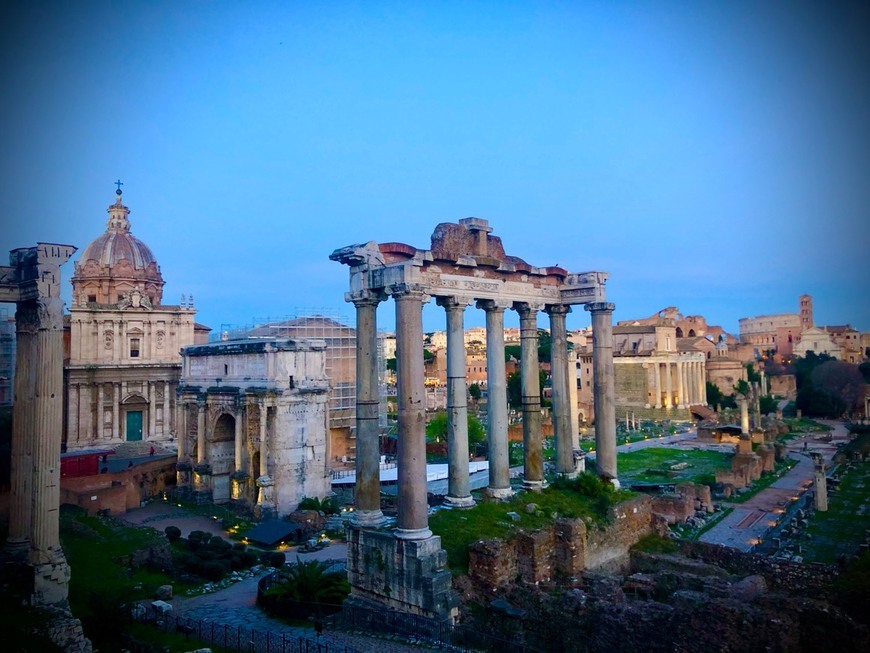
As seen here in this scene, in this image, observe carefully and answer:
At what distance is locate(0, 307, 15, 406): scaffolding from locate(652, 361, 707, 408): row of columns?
64.3 meters

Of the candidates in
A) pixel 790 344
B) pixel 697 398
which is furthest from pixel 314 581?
pixel 790 344

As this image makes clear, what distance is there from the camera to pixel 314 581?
15281 mm

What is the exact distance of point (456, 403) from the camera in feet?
52.5

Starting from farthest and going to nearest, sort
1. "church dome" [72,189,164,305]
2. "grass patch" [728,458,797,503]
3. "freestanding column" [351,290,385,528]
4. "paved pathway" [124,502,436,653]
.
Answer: "church dome" [72,189,164,305] → "grass patch" [728,458,797,503] → "freestanding column" [351,290,385,528] → "paved pathway" [124,502,436,653]

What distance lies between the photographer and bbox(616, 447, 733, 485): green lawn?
37.4 m

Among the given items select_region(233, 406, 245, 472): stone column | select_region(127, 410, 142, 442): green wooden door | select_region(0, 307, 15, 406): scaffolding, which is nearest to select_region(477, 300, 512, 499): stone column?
select_region(233, 406, 245, 472): stone column

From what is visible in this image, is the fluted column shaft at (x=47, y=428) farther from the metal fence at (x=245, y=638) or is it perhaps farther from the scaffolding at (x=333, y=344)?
the scaffolding at (x=333, y=344)

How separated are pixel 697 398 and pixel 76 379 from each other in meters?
67.2

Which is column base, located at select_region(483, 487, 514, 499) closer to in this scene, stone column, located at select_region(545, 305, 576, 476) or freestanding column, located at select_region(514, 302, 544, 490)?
freestanding column, located at select_region(514, 302, 544, 490)

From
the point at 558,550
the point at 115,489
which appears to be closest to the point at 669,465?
the point at 558,550

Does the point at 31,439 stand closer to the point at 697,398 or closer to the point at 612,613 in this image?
the point at 612,613

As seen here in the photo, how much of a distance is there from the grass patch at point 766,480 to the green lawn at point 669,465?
197 cm

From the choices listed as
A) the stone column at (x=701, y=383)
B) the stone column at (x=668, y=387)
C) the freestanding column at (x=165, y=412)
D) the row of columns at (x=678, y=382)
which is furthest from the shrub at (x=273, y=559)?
the stone column at (x=701, y=383)

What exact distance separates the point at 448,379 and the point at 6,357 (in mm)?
34159
